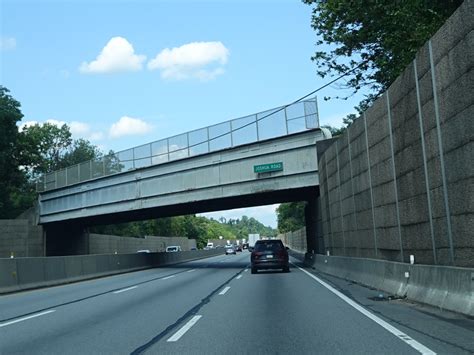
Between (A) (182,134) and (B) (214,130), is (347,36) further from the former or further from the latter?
(A) (182,134)

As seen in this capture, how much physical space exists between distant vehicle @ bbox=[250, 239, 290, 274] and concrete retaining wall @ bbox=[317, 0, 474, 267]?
573cm

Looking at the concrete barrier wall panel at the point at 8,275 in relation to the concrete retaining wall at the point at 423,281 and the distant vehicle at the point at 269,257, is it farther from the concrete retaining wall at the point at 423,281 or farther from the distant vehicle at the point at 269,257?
the concrete retaining wall at the point at 423,281

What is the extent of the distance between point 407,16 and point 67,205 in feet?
105

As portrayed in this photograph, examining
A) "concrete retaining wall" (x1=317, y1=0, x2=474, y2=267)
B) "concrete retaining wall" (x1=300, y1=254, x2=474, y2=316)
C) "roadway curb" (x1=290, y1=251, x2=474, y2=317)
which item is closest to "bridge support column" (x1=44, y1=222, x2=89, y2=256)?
"concrete retaining wall" (x1=317, y1=0, x2=474, y2=267)

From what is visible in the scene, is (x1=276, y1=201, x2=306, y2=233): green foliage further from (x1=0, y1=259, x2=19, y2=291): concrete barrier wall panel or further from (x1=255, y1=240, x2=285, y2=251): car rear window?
(x1=0, y1=259, x2=19, y2=291): concrete barrier wall panel

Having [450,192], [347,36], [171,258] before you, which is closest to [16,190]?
[171,258]

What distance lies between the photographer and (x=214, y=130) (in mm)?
33094

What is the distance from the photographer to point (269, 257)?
2631 cm

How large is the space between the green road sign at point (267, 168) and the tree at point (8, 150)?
41726mm

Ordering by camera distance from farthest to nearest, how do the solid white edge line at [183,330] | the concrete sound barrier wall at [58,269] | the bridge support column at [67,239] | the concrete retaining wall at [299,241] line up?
the concrete retaining wall at [299,241] → the bridge support column at [67,239] → the concrete sound barrier wall at [58,269] → the solid white edge line at [183,330]

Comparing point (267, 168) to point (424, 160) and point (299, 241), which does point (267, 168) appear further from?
point (299, 241)

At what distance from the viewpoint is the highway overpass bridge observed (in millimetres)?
30203

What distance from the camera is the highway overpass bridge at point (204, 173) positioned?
3020 cm

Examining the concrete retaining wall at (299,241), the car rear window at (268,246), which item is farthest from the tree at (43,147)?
the car rear window at (268,246)
